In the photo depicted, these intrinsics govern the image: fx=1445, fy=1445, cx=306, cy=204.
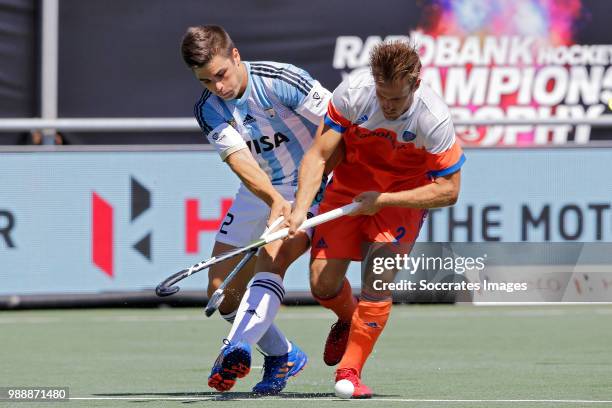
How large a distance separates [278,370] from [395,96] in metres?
1.65

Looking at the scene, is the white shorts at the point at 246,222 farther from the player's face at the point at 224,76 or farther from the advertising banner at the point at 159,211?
the advertising banner at the point at 159,211

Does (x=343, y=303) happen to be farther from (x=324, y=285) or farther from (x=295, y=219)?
(x=295, y=219)

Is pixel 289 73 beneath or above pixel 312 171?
above

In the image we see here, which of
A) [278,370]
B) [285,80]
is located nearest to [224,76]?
[285,80]

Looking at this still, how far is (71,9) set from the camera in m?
13.8

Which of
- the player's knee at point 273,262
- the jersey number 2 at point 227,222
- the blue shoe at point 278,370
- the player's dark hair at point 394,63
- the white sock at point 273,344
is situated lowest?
the blue shoe at point 278,370

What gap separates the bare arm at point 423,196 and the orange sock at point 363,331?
47 cm

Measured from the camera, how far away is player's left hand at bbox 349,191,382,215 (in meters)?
6.61

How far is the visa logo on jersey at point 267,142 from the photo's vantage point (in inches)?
284

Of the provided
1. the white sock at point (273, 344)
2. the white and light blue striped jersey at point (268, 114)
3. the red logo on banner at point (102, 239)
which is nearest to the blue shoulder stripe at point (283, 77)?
the white and light blue striped jersey at point (268, 114)

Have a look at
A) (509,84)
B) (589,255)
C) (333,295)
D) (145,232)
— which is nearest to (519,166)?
(589,255)

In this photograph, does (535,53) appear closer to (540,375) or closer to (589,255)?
(589,255)

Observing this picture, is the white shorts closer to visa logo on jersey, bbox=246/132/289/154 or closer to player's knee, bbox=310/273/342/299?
visa logo on jersey, bbox=246/132/289/154

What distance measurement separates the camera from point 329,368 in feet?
27.4
